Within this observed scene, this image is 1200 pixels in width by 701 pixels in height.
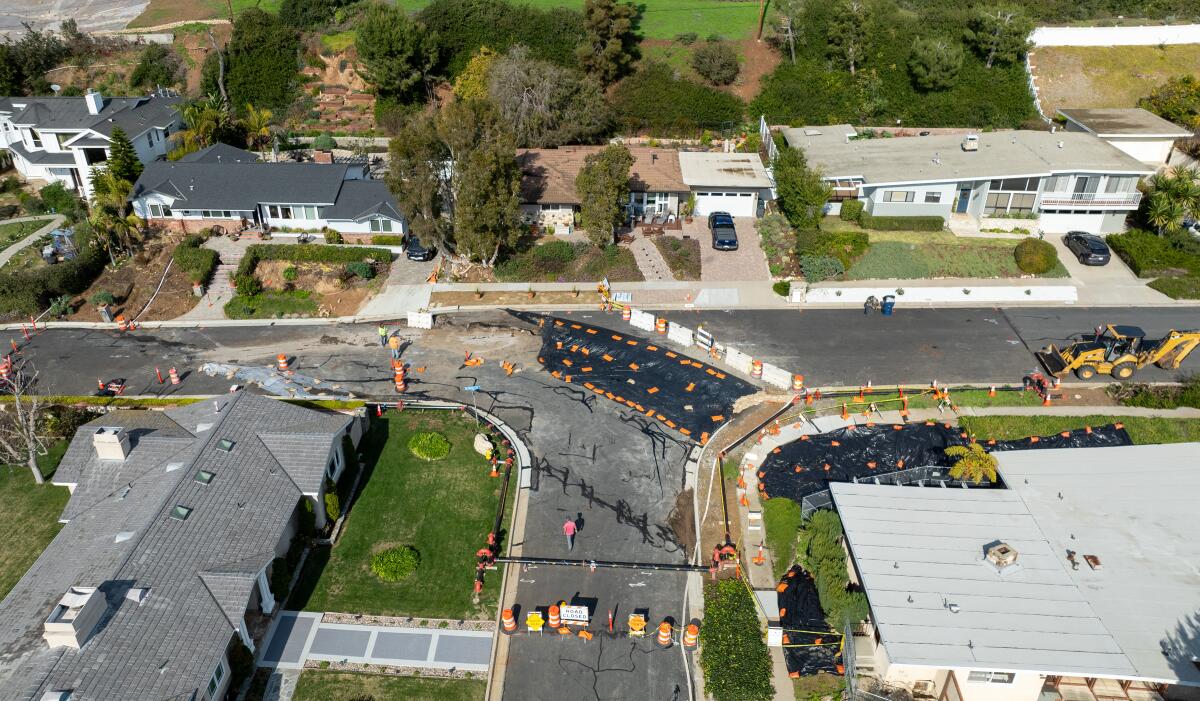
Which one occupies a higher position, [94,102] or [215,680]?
[94,102]

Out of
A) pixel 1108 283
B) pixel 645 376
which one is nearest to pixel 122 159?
pixel 645 376

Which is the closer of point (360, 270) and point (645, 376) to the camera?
point (645, 376)

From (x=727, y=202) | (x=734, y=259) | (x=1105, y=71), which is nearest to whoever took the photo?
(x=734, y=259)

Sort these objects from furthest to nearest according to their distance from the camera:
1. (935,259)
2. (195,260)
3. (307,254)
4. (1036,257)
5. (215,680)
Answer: (307,254), (935,259), (195,260), (1036,257), (215,680)

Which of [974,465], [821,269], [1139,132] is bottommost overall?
[821,269]

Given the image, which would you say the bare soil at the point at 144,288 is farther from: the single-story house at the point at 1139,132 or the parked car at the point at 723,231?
the single-story house at the point at 1139,132

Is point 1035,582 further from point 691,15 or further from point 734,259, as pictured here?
point 691,15

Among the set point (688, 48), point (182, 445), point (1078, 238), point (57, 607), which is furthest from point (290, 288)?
point (1078, 238)
